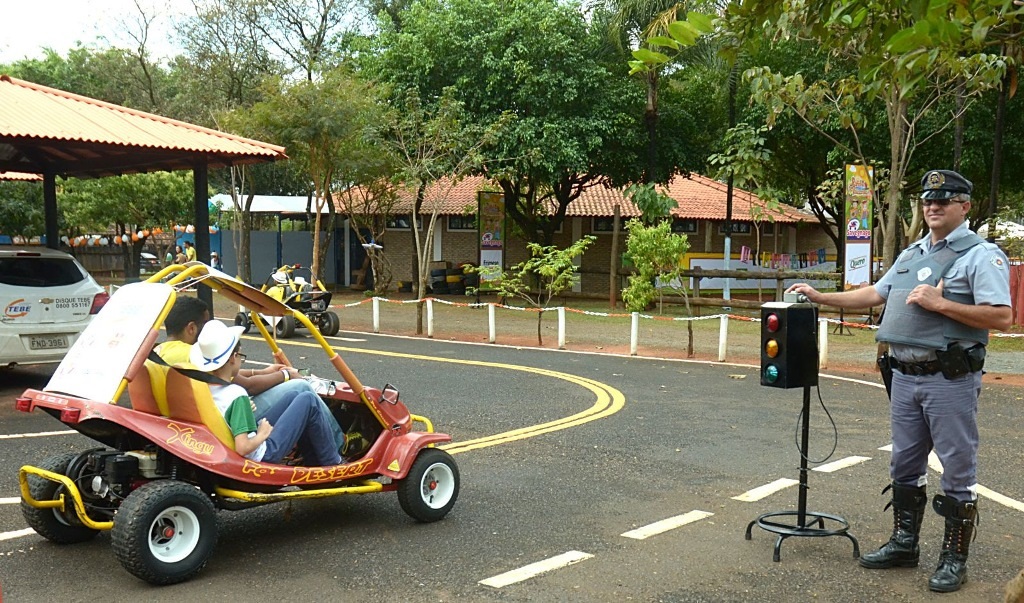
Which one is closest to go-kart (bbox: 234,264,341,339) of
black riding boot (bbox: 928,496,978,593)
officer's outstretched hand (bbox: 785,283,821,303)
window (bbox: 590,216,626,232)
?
officer's outstretched hand (bbox: 785,283,821,303)

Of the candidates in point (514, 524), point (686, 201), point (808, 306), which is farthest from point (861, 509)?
point (686, 201)

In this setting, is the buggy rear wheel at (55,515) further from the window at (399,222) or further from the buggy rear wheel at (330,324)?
the window at (399,222)

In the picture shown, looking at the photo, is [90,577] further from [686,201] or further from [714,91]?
[686,201]

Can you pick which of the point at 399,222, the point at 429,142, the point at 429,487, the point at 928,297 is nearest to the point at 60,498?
the point at 429,487

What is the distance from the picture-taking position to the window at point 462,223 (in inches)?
1368

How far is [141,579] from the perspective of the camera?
4805mm

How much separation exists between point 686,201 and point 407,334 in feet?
64.8

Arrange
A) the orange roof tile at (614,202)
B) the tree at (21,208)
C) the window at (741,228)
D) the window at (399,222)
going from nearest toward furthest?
the orange roof tile at (614,202)
the tree at (21,208)
the window at (399,222)
the window at (741,228)

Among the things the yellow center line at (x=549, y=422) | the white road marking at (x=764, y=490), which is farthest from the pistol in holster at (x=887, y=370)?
the yellow center line at (x=549, y=422)

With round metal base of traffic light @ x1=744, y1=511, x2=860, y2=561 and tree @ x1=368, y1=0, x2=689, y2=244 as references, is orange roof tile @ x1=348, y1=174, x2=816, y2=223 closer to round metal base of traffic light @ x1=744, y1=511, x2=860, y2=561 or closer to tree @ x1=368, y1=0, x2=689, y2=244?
tree @ x1=368, y1=0, x2=689, y2=244

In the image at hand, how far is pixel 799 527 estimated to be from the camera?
18.1 ft

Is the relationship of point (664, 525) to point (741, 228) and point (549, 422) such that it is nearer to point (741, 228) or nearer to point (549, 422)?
point (549, 422)

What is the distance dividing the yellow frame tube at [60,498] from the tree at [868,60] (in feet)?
13.8

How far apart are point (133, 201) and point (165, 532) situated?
3349cm
